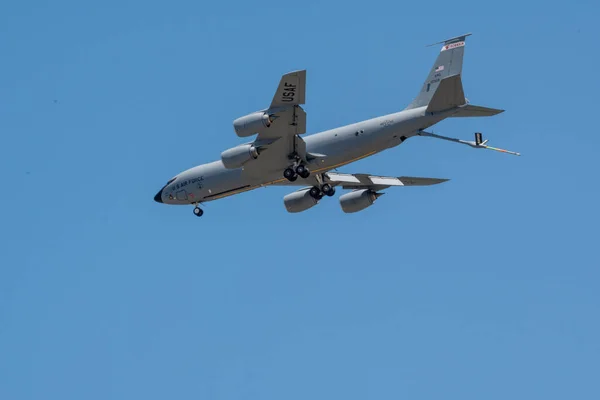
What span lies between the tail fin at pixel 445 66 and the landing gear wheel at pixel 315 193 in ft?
20.9

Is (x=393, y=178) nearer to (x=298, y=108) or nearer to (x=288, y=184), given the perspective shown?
(x=288, y=184)

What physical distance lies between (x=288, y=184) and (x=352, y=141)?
631cm

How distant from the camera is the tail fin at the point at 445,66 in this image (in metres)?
47.6

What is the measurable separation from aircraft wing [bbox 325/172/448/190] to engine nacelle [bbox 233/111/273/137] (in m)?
9.57

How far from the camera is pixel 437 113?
44.3m

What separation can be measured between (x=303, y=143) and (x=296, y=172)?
4.29 ft

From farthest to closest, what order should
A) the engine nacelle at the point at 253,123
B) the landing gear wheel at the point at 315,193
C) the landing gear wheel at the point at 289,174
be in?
1. the landing gear wheel at the point at 315,193
2. the landing gear wheel at the point at 289,174
3. the engine nacelle at the point at 253,123

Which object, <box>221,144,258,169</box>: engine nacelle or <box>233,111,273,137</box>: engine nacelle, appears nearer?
<box>233,111,273,137</box>: engine nacelle

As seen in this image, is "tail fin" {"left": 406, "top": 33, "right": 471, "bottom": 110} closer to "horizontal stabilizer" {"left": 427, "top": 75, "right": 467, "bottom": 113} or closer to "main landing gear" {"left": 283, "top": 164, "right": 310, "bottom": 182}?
"horizontal stabilizer" {"left": 427, "top": 75, "right": 467, "bottom": 113}

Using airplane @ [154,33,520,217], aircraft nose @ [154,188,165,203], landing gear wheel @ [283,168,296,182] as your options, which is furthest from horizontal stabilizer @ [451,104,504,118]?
aircraft nose @ [154,188,165,203]

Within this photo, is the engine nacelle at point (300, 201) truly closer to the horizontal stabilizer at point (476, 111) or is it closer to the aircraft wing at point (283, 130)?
the aircraft wing at point (283, 130)

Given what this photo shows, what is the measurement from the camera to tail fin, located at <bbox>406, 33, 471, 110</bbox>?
1875 inches

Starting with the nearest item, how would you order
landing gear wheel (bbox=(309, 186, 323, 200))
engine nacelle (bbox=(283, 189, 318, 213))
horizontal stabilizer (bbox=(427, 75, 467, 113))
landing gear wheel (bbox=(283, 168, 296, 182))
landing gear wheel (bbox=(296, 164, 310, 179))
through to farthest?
1. horizontal stabilizer (bbox=(427, 75, 467, 113))
2. landing gear wheel (bbox=(296, 164, 310, 179))
3. landing gear wheel (bbox=(283, 168, 296, 182))
4. landing gear wheel (bbox=(309, 186, 323, 200))
5. engine nacelle (bbox=(283, 189, 318, 213))

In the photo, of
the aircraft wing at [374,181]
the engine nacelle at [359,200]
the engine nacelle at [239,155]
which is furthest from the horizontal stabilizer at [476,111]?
the engine nacelle at [359,200]
